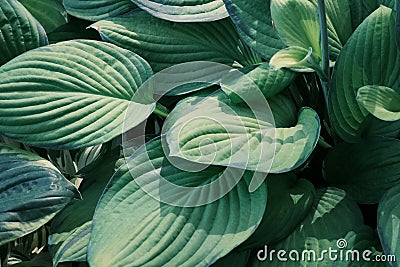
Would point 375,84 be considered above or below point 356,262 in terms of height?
above

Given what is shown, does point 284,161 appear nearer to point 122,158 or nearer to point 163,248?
point 163,248

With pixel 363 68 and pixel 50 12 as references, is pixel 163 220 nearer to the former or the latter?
pixel 363 68

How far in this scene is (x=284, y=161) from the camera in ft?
2.40

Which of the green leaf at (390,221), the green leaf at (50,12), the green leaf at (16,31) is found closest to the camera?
the green leaf at (390,221)

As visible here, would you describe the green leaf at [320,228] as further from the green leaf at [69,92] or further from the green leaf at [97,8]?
the green leaf at [97,8]

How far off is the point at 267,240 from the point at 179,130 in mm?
181

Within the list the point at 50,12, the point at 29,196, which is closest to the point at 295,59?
the point at 29,196

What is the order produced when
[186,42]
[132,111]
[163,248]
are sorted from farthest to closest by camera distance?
[186,42] → [132,111] → [163,248]

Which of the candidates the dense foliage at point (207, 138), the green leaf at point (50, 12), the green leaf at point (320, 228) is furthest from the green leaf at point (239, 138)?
the green leaf at point (50, 12)

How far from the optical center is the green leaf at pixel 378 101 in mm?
757

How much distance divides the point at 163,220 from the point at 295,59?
0.26 m

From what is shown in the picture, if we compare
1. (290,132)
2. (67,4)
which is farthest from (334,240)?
(67,4)

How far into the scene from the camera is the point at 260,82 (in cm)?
82

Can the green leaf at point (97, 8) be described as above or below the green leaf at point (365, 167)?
Answer: above
